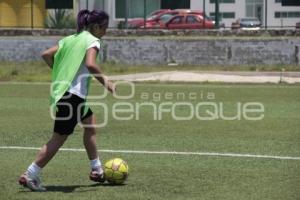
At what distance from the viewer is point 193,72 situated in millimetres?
31469

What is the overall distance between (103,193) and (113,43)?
2684 centimetres

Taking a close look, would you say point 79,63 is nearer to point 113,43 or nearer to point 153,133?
point 153,133

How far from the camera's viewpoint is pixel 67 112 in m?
9.01

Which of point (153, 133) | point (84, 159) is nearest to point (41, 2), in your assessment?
point (153, 133)

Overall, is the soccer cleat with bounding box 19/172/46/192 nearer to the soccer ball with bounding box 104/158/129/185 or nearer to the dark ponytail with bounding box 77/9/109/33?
the soccer ball with bounding box 104/158/129/185

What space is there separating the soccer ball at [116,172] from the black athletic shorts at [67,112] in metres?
0.71

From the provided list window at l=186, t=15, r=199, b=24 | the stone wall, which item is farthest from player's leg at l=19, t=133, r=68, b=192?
window at l=186, t=15, r=199, b=24

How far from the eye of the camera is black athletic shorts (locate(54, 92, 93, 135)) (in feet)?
29.5

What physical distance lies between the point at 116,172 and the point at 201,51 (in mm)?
25677

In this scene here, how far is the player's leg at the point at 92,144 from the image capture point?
30.6ft

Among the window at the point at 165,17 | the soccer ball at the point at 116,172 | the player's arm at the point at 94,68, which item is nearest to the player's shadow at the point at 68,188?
the soccer ball at the point at 116,172

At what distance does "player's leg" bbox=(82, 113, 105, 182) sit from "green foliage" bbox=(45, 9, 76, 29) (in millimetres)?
35037

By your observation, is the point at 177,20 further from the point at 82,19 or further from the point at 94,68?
the point at 94,68

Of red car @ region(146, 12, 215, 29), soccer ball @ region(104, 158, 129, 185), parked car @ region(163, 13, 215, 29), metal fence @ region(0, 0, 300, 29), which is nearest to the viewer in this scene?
soccer ball @ region(104, 158, 129, 185)
